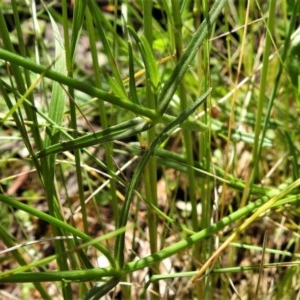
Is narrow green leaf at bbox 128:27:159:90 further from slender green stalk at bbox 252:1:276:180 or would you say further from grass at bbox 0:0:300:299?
slender green stalk at bbox 252:1:276:180

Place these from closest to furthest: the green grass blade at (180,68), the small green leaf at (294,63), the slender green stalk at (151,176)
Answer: the green grass blade at (180,68)
the slender green stalk at (151,176)
the small green leaf at (294,63)

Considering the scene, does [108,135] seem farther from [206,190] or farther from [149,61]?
[206,190]

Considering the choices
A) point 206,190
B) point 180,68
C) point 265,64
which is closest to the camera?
point 180,68

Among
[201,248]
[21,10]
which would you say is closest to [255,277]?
[201,248]

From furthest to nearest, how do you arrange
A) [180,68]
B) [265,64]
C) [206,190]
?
[206,190], [265,64], [180,68]

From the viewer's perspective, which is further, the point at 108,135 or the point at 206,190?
the point at 206,190

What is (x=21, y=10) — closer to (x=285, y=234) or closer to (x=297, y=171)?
(x=285, y=234)

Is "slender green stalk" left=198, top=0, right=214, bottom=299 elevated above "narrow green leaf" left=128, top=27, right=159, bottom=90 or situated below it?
below

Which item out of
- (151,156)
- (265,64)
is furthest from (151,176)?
(265,64)

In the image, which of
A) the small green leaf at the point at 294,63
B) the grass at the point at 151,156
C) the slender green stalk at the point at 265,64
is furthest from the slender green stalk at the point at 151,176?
the small green leaf at the point at 294,63

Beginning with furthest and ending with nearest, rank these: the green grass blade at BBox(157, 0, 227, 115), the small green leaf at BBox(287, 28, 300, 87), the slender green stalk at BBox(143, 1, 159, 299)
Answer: the small green leaf at BBox(287, 28, 300, 87), the slender green stalk at BBox(143, 1, 159, 299), the green grass blade at BBox(157, 0, 227, 115)

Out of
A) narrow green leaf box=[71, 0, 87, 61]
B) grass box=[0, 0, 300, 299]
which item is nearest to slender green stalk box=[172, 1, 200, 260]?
grass box=[0, 0, 300, 299]

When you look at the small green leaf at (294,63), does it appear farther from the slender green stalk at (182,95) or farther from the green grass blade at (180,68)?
the green grass blade at (180,68)
